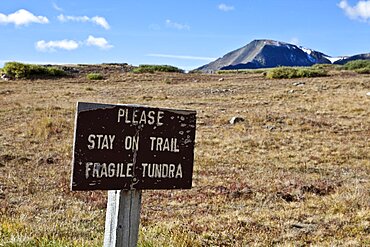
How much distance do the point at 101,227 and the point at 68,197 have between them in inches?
81.0

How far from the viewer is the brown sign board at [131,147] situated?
120 inches

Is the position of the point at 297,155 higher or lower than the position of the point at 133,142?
lower

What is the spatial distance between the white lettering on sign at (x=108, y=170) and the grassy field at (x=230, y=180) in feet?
5.22

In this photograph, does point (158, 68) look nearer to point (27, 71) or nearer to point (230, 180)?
point (27, 71)

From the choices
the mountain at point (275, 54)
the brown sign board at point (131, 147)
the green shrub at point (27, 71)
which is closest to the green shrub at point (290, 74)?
the green shrub at point (27, 71)

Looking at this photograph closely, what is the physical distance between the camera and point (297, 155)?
11820mm

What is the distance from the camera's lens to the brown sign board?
3055mm

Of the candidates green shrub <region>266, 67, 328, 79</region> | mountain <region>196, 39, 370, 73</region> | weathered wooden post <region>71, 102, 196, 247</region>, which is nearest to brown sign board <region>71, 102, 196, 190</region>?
weathered wooden post <region>71, 102, 196, 247</region>

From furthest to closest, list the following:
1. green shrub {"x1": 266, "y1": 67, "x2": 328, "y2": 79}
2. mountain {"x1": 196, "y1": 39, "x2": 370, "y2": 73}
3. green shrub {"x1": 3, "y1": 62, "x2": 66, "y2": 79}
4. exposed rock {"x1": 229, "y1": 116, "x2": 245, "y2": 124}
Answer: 1. mountain {"x1": 196, "y1": 39, "x2": 370, "y2": 73}
2. green shrub {"x1": 3, "y1": 62, "x2": 66, "y2": 79}
3. green shrub {"x1": 266, "y1": 67, "x2": 328, "y2": 79}
4. exposed rock {"x1": 229, "y1": 116, "x2": 245, "y2": 124}

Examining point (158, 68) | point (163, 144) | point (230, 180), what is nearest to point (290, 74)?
point (158, 68)

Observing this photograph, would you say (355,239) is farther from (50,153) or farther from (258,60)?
(258,60)

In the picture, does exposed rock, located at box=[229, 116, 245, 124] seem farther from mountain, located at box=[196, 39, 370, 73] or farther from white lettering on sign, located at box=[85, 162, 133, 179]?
mountain, located at box=[196, 39, 370, 73]

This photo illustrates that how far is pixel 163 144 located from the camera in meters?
3.33

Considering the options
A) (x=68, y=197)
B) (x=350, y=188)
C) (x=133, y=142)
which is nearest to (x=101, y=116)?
(x=133, y=142)
